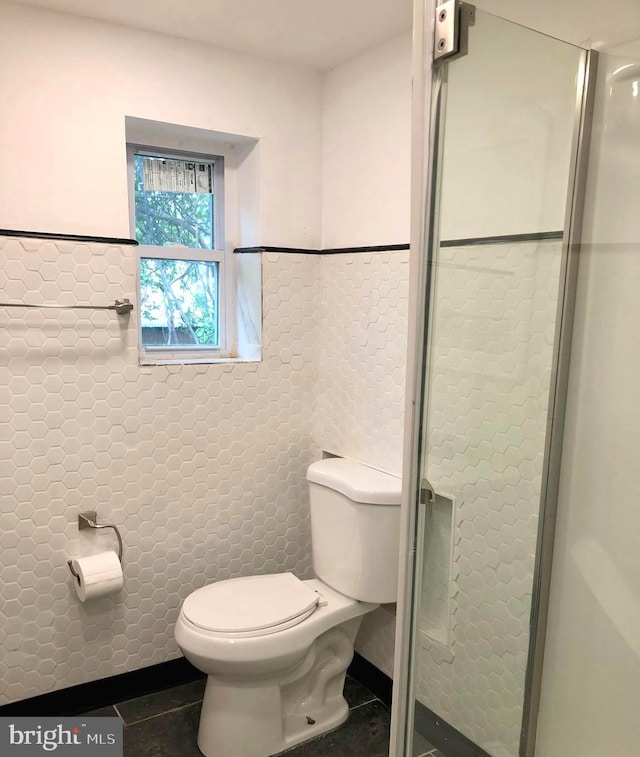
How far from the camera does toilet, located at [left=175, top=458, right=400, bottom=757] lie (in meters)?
1.81

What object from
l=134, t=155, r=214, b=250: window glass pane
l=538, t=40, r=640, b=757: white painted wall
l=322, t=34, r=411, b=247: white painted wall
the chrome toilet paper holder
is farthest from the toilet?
l=134, t=155, r=214, b=250: window glass pane

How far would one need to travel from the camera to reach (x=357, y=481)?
6.63ft

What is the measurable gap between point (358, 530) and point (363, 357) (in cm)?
59

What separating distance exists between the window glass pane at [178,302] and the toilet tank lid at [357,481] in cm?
68

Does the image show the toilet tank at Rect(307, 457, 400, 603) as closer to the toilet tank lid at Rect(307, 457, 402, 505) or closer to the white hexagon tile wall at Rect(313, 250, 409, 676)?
the toilet tank lid at Rect(307, 457, 402, 505)

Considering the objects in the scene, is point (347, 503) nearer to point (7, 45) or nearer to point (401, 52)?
point (401, 52)

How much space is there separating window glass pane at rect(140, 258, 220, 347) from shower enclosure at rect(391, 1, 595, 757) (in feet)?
4.25

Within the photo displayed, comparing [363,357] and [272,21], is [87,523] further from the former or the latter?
[272,21]

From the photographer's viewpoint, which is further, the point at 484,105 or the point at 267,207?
the point at 267,207

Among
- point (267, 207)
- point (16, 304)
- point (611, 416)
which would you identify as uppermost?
point (267, 207)

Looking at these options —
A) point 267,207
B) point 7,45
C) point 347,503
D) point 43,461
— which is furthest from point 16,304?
point 347,503

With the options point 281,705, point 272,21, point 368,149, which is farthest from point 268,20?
point 281,705

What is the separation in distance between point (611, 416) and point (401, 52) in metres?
1.34

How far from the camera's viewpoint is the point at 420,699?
140 cm
